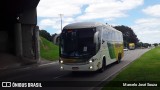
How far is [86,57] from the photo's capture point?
20438mm

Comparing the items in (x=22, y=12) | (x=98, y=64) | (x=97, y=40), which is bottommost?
(x=98, y=64)

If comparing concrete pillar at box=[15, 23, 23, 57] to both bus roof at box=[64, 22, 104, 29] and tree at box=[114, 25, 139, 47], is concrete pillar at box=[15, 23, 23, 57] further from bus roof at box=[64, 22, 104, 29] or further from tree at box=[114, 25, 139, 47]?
tree at box=[114, 25, 139, 47]

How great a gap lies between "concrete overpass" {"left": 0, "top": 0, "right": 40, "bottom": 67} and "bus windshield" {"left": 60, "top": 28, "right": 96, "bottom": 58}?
57.0 feet

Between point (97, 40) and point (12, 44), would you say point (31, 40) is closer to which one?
point (12, 44)

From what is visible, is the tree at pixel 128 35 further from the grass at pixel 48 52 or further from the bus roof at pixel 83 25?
the bus roof at pixel 83 25

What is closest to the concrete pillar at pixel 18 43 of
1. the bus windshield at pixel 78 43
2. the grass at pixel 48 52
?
the grass at pixel 48 52

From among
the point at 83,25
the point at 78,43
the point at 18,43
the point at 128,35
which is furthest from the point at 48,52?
the point at 128,35

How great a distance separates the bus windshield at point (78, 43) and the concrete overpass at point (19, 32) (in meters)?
17.4

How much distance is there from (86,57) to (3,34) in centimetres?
2315

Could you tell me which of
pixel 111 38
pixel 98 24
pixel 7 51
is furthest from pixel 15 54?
pixel 98 24

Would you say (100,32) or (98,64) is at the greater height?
(100,32)

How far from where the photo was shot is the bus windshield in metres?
20.5

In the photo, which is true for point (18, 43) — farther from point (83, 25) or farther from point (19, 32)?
point (83, 25)

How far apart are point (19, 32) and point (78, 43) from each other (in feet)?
71.5
